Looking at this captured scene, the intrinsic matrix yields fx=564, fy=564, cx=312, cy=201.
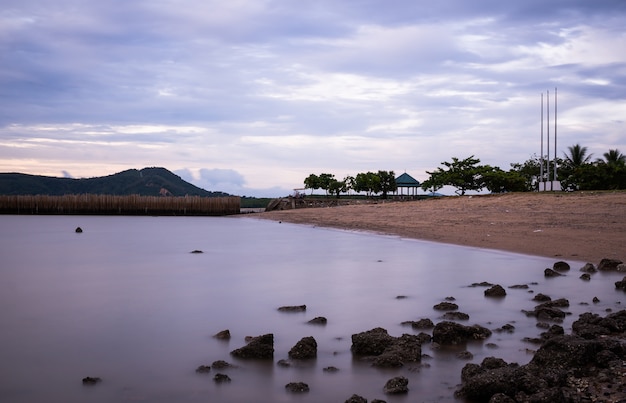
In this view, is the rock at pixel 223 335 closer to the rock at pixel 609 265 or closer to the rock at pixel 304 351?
the rock at pixel 304 351

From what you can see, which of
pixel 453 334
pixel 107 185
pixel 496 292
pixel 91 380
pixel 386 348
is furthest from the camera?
pixel 107 185

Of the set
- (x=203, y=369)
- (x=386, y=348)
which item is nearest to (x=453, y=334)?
(x=386, y=348)

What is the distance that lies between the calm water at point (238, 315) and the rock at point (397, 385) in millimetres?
71

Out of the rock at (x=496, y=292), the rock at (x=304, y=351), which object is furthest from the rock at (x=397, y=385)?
the rock at (x=496, y=292)

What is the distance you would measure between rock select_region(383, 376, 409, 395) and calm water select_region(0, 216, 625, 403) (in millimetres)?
71

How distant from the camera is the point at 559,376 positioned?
14.5 feet

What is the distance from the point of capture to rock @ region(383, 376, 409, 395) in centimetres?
475

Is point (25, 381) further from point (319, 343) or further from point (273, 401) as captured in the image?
point (319, 343)

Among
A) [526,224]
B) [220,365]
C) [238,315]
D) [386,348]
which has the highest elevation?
[526,224]

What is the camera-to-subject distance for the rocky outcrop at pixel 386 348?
5.46 m

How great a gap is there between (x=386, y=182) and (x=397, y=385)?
6606cm

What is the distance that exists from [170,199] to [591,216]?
4373 centimetres

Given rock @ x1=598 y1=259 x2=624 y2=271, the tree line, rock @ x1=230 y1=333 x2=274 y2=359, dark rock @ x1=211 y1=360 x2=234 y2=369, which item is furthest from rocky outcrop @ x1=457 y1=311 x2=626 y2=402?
the tree line

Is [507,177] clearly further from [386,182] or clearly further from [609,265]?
[609,265]
